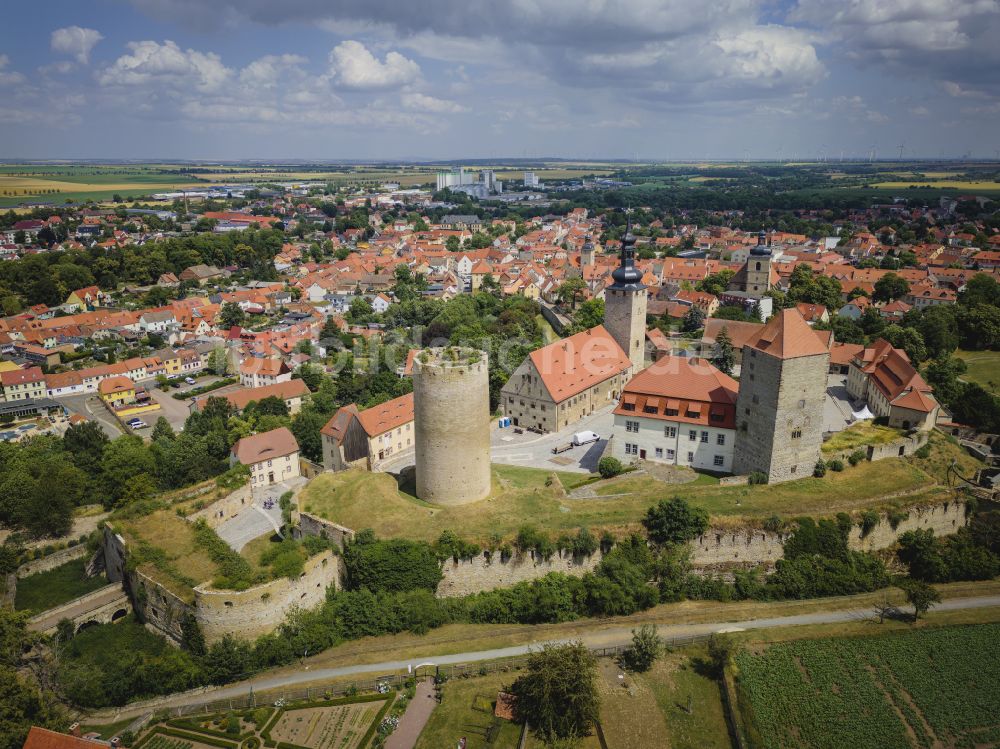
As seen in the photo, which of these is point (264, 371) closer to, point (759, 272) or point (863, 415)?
point (863, 415)

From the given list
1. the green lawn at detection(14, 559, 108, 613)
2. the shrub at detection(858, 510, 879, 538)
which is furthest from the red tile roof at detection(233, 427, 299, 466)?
the shrub at detection(858, 510, 879, 538)

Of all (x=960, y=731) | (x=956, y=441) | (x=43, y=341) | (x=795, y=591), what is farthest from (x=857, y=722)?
(x=43, y=341)

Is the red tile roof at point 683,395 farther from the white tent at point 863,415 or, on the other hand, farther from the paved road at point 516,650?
the paved road at point 516,650

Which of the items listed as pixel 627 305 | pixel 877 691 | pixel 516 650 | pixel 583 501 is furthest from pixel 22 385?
pixel 877 691

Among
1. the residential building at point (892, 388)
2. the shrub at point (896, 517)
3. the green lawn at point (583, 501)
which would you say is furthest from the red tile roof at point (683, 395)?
the residential building at point (892, 388)

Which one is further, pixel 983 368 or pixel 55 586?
pixel 983 368
